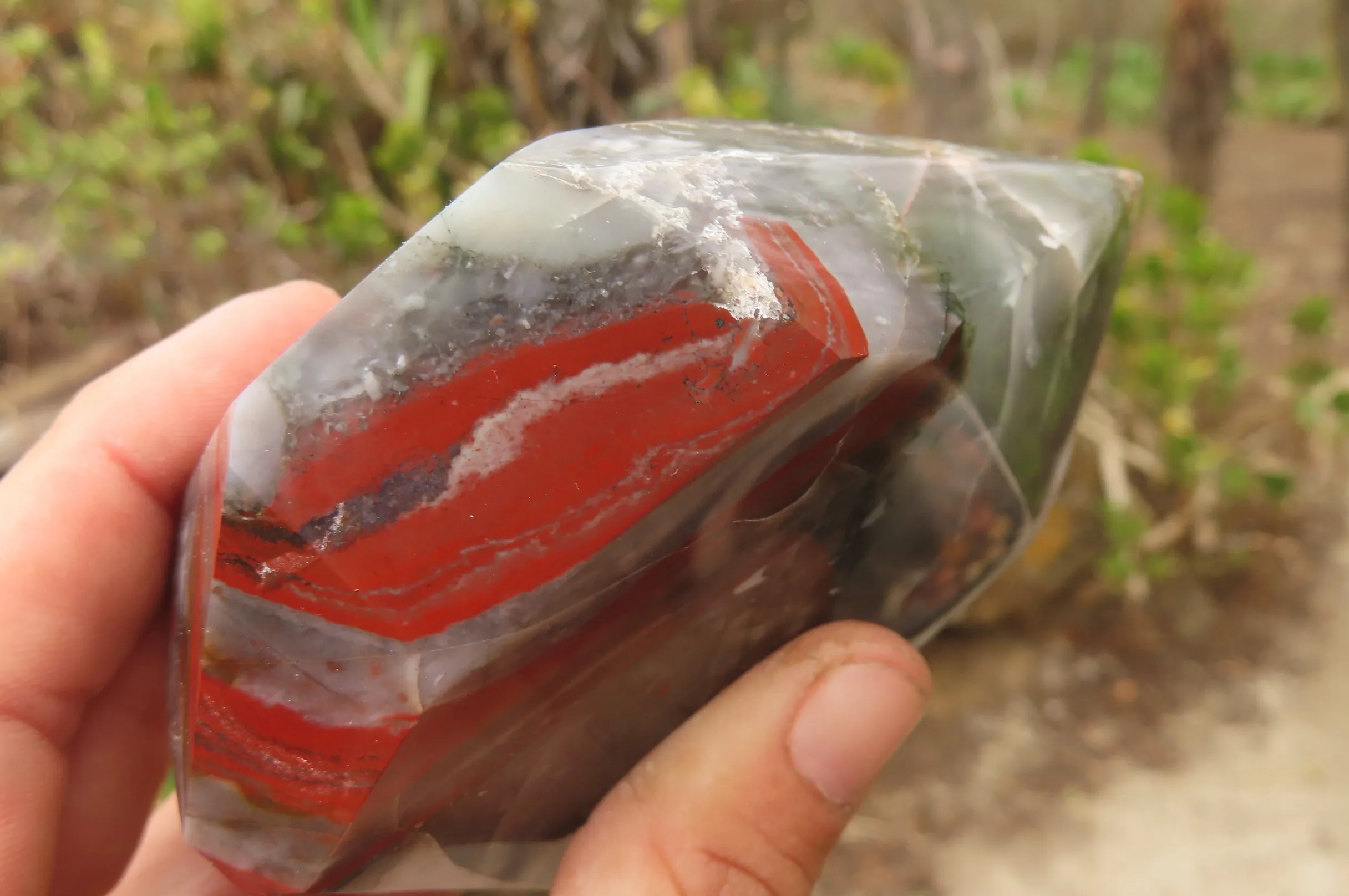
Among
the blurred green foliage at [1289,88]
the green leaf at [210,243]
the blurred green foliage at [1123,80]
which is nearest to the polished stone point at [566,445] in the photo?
the green leaf at [210,243]

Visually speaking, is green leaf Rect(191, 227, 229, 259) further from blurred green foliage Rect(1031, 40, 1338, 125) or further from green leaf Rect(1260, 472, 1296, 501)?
blurred green foliage Rect(1031, 40, 1338, 125)

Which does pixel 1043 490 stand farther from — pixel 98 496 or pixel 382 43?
pixel 382 43

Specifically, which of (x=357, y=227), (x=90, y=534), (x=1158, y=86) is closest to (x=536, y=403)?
(x=90, y=534)

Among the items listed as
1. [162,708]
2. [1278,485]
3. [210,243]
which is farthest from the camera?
[210,243]

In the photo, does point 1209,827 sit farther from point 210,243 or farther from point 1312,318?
point 210,243

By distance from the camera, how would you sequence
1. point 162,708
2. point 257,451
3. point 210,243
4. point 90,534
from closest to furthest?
point 257,451 → point 90,534 → point 162,708 → point 210,243

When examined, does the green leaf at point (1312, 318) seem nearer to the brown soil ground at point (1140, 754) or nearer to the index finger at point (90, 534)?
the brown soil ground at point (1140, 754)
